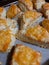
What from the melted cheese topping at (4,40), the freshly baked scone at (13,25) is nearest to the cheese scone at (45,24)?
the freshly baked scone at (13,25)

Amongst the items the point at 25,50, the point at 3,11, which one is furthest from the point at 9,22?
the point at 25,50

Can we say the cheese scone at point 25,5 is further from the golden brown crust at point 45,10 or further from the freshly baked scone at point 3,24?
the freshly baked scone at point 3,24

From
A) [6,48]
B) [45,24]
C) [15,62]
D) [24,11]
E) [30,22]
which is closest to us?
[15,62]

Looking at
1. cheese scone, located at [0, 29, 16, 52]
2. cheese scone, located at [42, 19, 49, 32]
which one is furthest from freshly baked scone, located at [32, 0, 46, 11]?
cheese scone, located at [0, 29, 16, 52]

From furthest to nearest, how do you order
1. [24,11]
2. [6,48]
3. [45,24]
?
[24,11], [45,24], [6,48]

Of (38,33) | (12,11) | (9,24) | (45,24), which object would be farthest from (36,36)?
(12,11)

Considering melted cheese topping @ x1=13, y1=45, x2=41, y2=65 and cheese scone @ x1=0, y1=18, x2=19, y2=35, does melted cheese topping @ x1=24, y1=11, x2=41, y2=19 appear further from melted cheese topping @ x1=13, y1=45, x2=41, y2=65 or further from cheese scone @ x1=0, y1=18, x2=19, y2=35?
melted cheese topping @ x1=13, y1=45, x2=41, y2=65

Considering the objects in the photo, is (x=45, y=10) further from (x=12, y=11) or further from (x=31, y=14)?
(x=12, y=11)

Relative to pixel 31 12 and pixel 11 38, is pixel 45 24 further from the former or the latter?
pixel 11 38
